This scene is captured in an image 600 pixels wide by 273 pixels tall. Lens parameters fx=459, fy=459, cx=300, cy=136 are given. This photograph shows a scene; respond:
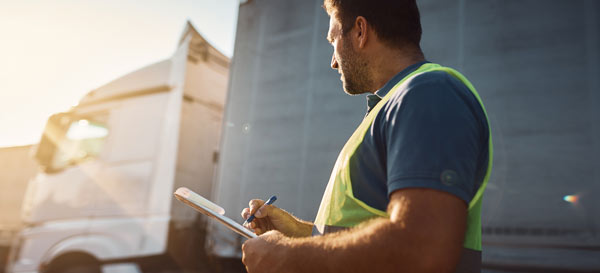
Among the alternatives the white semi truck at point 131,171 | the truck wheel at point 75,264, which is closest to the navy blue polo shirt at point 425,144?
the white semi truck at point 131,171

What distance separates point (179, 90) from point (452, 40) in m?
2.90

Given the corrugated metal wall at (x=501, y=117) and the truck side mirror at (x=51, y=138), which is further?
the truck side mirror at (x=51, y=138)

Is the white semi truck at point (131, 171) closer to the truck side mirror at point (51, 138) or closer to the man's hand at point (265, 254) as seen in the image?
the truck side mirror at point (51, 138)

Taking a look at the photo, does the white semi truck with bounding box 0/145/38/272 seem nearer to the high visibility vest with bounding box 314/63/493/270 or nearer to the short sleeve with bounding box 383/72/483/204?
the high visibility vest with bounding box 314/63/493/270

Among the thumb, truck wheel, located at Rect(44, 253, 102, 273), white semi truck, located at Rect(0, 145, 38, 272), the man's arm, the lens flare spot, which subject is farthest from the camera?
white semi truck, located at Rect(0, 145, 38, 272)

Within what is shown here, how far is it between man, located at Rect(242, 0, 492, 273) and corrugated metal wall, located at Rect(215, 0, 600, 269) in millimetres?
2126

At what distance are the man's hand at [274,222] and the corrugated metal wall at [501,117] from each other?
195 cm

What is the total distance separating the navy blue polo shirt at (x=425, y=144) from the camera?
892 mm

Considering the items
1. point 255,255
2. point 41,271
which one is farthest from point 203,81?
point 255,255

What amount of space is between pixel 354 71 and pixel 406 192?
0.62 m

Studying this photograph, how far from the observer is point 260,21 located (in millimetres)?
4859

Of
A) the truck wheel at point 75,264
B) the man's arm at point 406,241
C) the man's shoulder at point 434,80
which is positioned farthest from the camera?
the truck wheel at point 75,264

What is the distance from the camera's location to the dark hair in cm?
133

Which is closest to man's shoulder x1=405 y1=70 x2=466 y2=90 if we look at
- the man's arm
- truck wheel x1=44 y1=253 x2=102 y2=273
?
the man's arm
